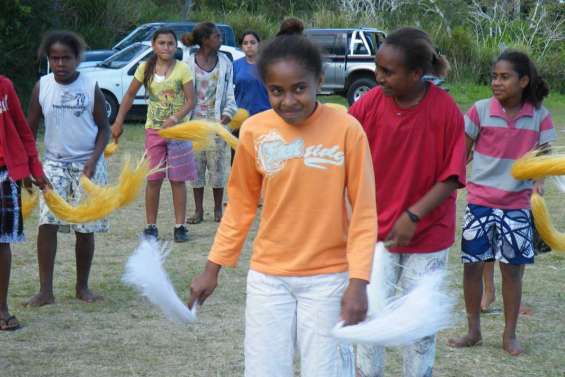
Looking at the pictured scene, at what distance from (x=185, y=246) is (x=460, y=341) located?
133 inches

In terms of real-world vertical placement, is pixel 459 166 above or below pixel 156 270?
above

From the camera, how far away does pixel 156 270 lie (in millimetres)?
3455

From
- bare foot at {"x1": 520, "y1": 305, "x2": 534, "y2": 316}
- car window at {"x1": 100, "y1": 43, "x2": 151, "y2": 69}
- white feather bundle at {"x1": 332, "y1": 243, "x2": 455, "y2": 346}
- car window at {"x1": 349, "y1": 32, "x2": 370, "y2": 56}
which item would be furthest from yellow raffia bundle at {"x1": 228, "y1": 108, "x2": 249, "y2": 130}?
car window at {"x1": 349, "y1": 32, "x2": 370, "y2": 56}

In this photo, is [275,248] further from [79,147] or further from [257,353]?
[79,147]

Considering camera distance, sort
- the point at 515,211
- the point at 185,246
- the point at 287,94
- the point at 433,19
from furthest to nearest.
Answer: the point at 433,19, the point at 185,246, the point at 515,211, the point at 287,94

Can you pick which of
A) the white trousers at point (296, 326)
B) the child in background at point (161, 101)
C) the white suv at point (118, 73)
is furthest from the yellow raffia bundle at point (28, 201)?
the white suv at point (118, 73)

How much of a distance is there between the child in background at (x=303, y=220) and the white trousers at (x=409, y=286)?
80cm

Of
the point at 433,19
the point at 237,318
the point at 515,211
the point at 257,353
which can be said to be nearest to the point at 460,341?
the point at 515,211

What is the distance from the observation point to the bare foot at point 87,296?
6.53 m

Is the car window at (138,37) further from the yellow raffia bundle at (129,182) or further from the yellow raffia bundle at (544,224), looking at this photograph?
the yellow raffia bundle at (544,224)

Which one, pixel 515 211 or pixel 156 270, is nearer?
pixel 156 270

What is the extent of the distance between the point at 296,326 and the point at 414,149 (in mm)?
1047

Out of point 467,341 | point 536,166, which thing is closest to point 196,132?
point 467,341

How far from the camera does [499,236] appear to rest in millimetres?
5480
